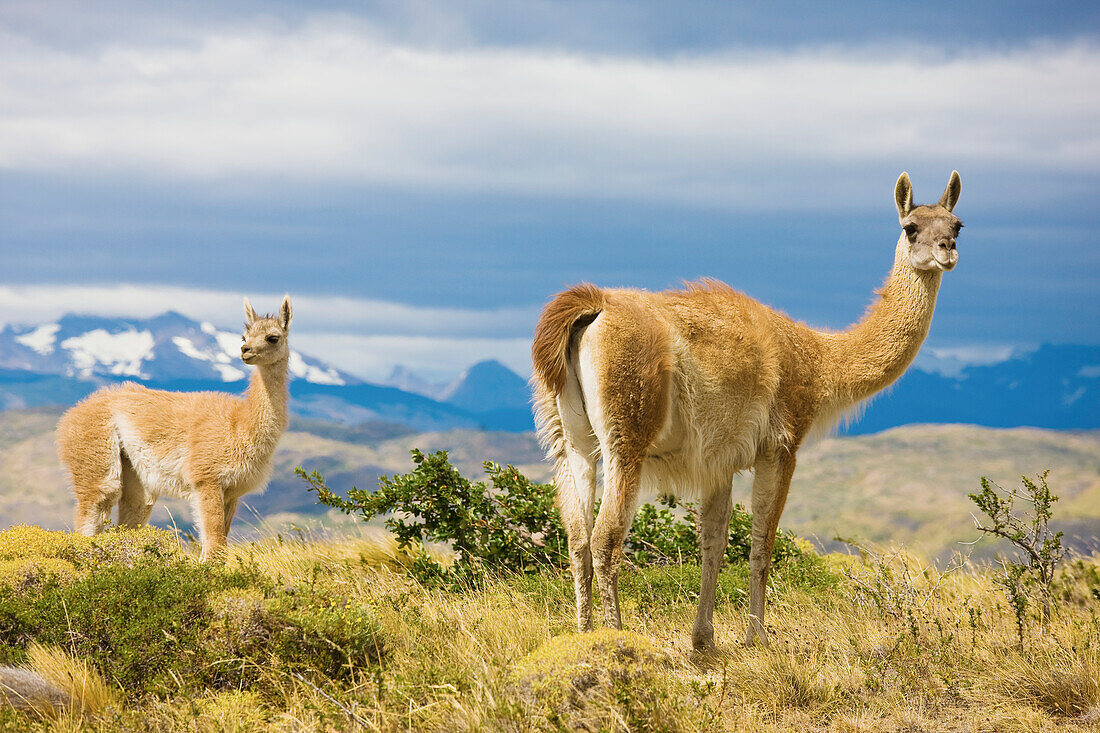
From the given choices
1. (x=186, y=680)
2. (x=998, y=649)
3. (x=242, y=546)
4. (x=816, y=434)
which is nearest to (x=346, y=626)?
(x=186, y=680)

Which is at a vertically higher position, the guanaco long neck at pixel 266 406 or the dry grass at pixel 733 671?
the guanaco long neck at pixel 266 406

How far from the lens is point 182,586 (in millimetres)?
6785

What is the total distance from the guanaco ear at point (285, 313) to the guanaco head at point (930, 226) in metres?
6.66

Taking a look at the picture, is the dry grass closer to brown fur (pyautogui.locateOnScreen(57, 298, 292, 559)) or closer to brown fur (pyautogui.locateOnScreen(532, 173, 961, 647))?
brown fur (pyautogui.locateOnScreen(532, 173, 961, 647))

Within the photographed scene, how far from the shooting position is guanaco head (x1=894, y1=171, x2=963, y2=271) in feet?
27.3

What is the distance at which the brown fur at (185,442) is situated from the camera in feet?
34.6

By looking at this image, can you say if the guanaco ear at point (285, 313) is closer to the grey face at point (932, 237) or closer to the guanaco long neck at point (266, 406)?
the guanaco long neck at point (266, 406)

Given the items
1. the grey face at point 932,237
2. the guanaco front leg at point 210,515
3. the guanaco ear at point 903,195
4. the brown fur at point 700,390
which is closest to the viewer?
the brown fur at point 700,390

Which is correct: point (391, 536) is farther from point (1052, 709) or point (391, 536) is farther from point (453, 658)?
point (1052, 709)

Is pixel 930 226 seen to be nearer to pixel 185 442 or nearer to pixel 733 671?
pixel 733 671

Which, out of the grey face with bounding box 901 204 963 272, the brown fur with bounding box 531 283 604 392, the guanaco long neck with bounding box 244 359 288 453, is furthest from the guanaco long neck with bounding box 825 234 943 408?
the guanaco long neck with bounding box 244 359 288 453

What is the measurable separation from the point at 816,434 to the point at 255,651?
15.3ft

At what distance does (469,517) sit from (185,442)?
3.27m

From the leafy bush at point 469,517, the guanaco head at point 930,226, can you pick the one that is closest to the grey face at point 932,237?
the guanaco head at point 930,226
